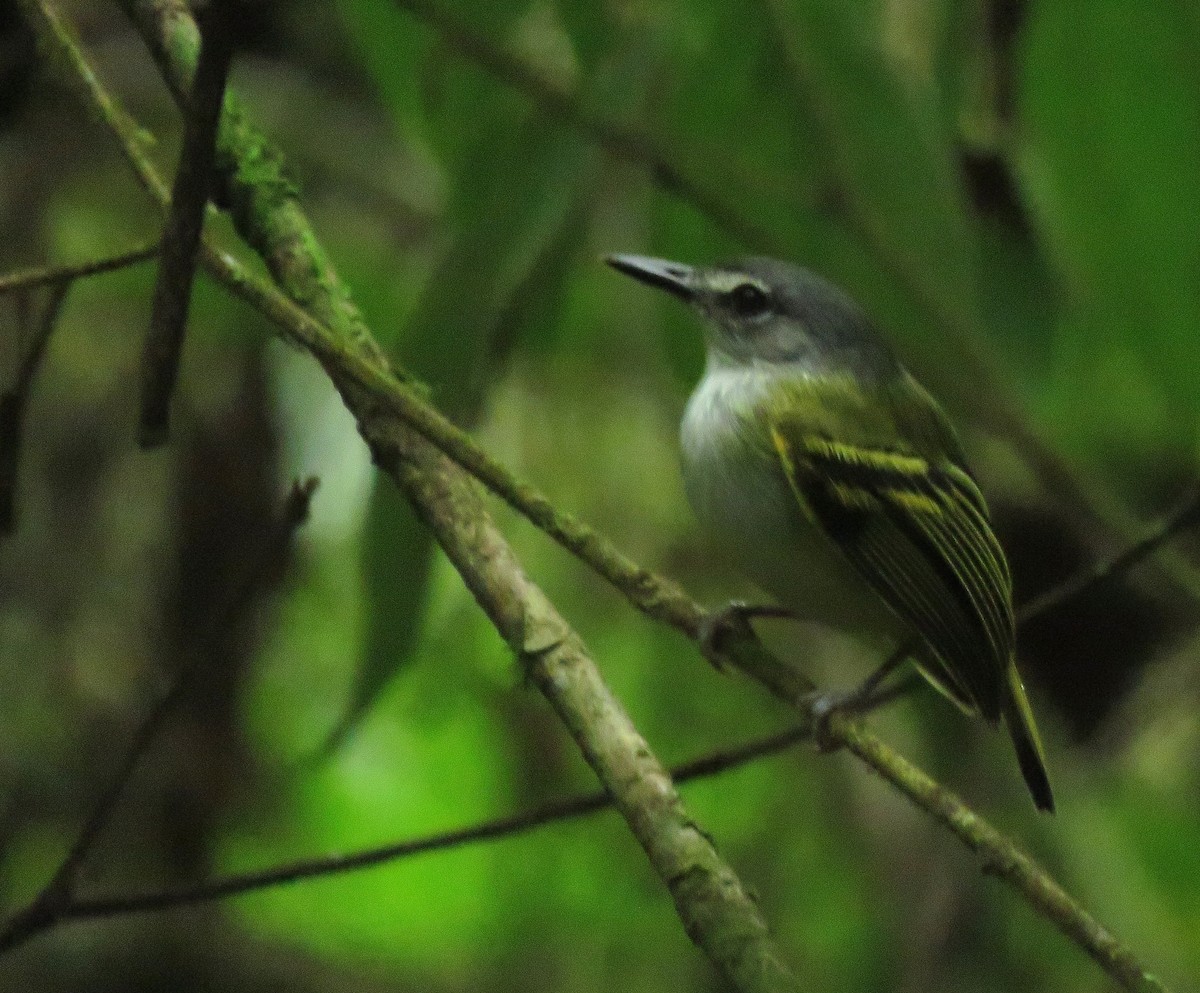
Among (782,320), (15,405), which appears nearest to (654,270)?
(782,320)

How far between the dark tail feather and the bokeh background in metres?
0.28

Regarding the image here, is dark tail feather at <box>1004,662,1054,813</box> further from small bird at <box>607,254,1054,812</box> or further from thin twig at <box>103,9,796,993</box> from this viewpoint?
thin twig at <box>103,9,796,993</box>

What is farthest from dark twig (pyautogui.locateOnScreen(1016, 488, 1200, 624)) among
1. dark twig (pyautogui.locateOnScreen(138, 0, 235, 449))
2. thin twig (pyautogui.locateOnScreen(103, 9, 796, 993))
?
dark twig (pyautogui.locateOnScreen(138, 0, 235, 449))

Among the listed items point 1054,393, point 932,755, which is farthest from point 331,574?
point 1054,393

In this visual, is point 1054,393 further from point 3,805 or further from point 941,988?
point 3,805

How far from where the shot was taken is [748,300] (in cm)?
258

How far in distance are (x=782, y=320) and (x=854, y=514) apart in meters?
0.57

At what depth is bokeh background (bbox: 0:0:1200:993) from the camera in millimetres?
1998

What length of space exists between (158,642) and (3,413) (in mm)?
1659

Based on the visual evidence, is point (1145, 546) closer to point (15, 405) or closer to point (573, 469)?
point (15, 405)

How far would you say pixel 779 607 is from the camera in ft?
7.73

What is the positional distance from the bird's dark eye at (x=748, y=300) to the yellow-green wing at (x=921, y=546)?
0.33 meters

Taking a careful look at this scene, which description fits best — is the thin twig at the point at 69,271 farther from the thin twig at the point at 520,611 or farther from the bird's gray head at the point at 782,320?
the bird's gray head at the point at 782,320

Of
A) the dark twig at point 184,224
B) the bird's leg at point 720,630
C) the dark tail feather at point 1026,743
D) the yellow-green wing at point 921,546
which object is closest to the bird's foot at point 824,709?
the bird's leg at point 720,630
